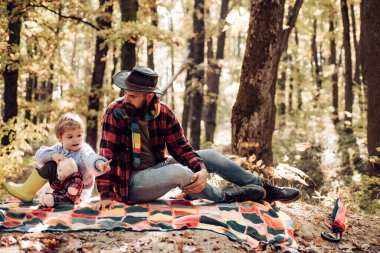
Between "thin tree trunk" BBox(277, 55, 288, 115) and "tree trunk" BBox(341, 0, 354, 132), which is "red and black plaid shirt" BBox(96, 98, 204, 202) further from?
"tree trunk" BBox(341, 0, 354, 132)

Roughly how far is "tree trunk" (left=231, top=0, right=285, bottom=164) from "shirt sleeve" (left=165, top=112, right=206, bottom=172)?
1.92 meters

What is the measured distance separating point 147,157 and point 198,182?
640 millimetres

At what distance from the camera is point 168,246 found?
142 inches

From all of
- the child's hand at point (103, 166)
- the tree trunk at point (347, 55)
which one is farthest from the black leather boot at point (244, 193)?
the tree trunk at point (347, 55)

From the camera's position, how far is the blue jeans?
4383 mm

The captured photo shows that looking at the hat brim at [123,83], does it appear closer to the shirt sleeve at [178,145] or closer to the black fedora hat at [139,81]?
the black fedora hat at [139,81]

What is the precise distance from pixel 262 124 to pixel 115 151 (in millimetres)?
2737

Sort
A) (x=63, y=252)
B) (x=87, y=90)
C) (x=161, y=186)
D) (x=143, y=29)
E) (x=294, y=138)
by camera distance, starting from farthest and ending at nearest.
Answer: (x=294, y=138), (x=87, y=90), (x=143, y=29), (x=161, y=186), (x=63, y=252)

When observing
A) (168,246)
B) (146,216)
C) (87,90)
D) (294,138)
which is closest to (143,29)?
(87,90)

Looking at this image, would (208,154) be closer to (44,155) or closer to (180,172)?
(180,172)

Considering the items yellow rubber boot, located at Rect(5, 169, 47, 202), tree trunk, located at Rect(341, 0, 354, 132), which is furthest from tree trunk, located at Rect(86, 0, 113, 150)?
yellow rubber boot, located at Rect(5, 169, 47, 202)

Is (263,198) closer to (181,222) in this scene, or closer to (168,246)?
(181,222)

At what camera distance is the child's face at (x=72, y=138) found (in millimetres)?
4430

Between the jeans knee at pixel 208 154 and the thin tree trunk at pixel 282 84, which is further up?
the thin tree trunk at pixel 282 84
